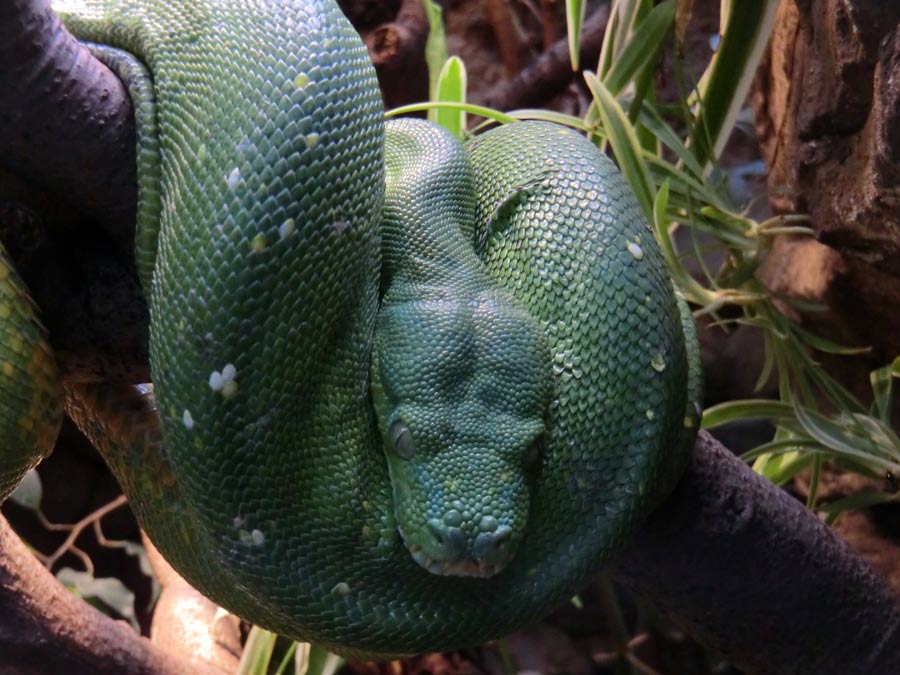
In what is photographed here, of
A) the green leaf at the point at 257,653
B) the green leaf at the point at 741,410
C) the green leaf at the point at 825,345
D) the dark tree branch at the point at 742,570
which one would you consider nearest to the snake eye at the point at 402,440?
the dark tree branch at the point at 742,570

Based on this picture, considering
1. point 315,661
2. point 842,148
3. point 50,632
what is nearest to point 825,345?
point 842,148

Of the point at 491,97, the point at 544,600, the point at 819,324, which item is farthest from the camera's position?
the point at 491,97

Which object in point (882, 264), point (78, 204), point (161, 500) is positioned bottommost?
point (161, 500)

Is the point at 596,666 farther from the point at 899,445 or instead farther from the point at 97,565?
the point at 97,565

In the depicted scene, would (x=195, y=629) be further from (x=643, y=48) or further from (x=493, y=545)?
(x=643, y=48)

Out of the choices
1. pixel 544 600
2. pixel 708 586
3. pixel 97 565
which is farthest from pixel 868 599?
pixel 97 565

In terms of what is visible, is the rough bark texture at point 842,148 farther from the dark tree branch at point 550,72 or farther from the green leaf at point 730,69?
the dark tree branch at point 550,72

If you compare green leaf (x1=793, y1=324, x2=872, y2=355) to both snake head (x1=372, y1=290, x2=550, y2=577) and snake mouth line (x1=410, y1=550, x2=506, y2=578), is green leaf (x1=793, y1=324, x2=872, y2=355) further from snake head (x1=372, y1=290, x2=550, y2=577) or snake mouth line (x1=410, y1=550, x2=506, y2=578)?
snake mouth line (x1=410, y1=550, x2=506, y2=578)
